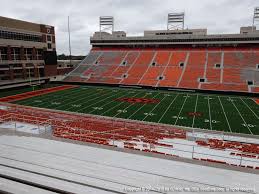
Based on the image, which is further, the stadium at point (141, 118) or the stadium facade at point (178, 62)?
the stadium facade at point (178, 62)

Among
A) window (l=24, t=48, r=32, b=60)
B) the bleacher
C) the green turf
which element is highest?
window (l=24, t=48, r=32, b=60)

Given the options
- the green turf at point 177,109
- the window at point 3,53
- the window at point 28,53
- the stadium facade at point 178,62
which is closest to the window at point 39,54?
the window at point 28,53

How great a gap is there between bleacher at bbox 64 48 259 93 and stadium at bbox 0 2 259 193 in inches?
7.1

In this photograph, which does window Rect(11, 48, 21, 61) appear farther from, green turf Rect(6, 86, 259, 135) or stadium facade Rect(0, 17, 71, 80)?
green turf Rect(6, 86, 259, 135)

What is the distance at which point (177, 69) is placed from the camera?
38.8 m

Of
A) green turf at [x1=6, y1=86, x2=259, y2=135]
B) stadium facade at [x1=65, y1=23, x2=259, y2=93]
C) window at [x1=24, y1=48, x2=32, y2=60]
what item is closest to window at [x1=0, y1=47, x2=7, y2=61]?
window at [x1=24, y1=48, x2=32, y2=60]

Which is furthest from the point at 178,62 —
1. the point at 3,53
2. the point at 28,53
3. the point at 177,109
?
the point at 3,53

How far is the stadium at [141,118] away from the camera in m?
4.36

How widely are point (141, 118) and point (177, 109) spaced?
4.97 m

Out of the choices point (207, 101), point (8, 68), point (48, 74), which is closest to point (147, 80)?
point (207, 101)

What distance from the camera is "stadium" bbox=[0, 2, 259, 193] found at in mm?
4359

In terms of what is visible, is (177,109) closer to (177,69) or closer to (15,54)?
(177,69)

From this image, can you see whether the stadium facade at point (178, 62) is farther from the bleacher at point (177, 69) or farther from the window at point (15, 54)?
the window at point (15, 54)

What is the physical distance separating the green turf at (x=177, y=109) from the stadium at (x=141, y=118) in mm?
100
